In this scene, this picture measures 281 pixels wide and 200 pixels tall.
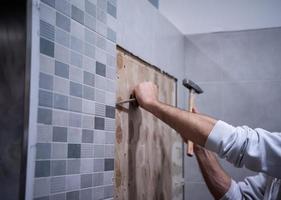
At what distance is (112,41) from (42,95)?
1.08 feet

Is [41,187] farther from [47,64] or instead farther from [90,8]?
[90,8]

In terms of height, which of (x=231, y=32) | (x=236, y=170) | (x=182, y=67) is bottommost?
(x=236, y=170)

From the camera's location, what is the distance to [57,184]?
0.65 m

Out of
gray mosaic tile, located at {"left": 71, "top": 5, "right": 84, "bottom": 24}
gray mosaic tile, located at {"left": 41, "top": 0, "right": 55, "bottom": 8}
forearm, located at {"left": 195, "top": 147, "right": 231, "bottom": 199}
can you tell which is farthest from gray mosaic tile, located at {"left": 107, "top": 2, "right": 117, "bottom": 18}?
forearm, located at {"left": 195, "top": 147, "right": 231, "bottom": 199}

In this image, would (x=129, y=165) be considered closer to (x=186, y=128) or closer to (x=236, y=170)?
(x=186, y=128)

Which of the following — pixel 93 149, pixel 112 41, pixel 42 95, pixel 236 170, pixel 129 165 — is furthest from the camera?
pixel 236 170

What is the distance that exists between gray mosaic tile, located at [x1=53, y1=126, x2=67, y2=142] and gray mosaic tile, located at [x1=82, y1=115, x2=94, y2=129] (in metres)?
0.07

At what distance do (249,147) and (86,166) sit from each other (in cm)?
40

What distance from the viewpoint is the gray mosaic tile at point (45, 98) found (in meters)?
0.61

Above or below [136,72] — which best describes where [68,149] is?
below

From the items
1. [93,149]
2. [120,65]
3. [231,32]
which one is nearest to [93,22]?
[120,65]

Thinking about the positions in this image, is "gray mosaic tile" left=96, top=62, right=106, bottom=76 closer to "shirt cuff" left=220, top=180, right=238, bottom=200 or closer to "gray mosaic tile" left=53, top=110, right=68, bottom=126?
"gray mosaic tile" left=53, top=110, right=68, bottom=126

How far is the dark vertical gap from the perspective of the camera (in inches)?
23.6

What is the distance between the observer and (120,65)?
98cm
